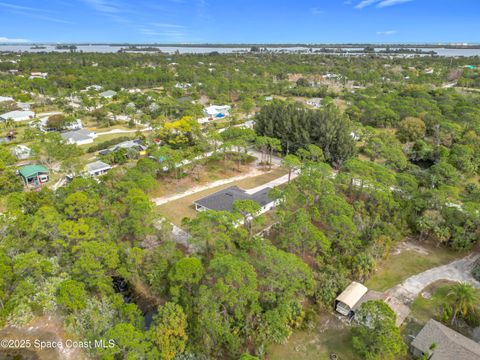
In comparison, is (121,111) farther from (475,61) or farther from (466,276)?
(475,61)

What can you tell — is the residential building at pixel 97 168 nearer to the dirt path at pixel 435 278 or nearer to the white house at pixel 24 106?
the dirt path at pixel 435 278

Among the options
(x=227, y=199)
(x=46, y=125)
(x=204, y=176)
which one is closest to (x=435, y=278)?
(x=227, y=199)

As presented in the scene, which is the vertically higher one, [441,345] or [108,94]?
[108,94]

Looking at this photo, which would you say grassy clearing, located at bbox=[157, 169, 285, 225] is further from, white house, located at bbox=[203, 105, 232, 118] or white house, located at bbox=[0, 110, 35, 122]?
white house, located at bbox=[0, 110, 35, 122]

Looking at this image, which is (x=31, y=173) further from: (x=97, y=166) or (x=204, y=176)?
(x=204, y=176)

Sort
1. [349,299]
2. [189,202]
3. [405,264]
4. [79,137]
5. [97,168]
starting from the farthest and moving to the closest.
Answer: [79,137], [97,168], [189,202], [405,264], [349,299]

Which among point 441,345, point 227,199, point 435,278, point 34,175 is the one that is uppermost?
point 227,199

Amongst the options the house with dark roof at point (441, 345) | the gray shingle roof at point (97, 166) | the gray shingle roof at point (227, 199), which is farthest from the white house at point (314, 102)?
the house with dark roof at point (441, 345)
